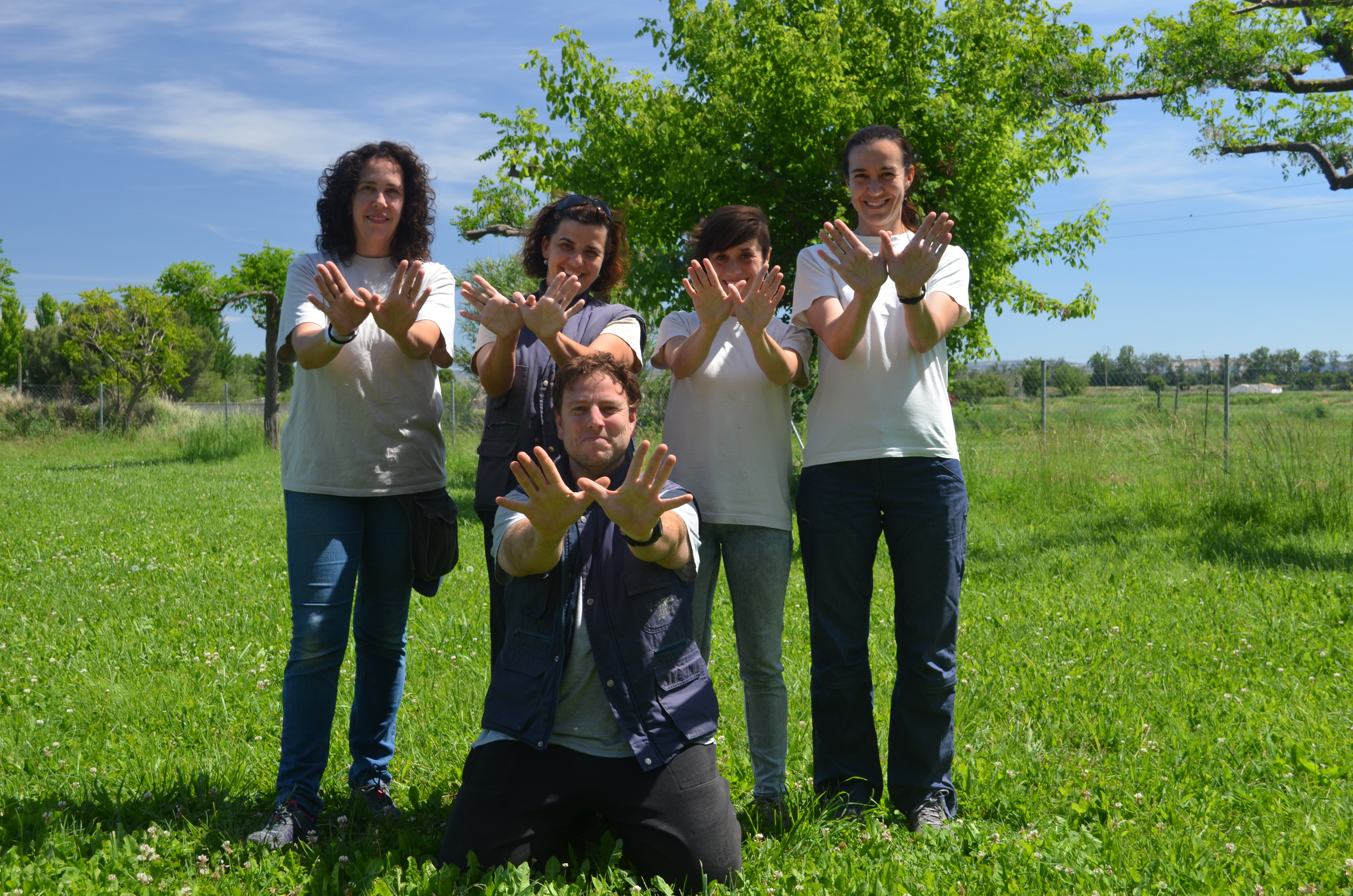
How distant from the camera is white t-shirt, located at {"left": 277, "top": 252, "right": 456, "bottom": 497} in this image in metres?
2.97

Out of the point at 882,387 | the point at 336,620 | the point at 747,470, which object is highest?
the point at 882,387

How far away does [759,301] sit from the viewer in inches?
114

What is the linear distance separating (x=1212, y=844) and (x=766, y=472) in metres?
1.75

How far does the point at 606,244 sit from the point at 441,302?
1.95 feet

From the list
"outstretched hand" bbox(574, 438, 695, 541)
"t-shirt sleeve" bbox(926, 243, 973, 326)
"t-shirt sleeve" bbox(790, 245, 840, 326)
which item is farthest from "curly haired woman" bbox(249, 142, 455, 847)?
"t-shirt sleeve" bbox(926, 243, 973, 326)

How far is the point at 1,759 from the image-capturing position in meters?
3.45

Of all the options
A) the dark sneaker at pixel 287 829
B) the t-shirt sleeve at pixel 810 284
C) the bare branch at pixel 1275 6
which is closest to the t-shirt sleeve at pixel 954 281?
the t-shirt sleeve at pixel 810 284

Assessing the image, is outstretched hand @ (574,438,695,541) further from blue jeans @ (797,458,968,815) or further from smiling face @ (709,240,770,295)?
smiling face @ (709,240,770,295)

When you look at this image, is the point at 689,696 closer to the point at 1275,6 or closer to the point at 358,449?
the point at 358,449

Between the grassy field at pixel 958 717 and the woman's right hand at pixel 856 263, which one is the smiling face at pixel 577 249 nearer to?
the woman's right hand at pixel 856 263

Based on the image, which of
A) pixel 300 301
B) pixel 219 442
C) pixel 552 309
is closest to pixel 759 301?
pixel 552 309

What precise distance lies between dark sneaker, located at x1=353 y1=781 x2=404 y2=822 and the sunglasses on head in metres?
2.03

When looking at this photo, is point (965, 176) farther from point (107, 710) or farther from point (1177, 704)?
point (107, 710)

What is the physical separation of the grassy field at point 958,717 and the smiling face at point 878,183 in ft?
6.27
